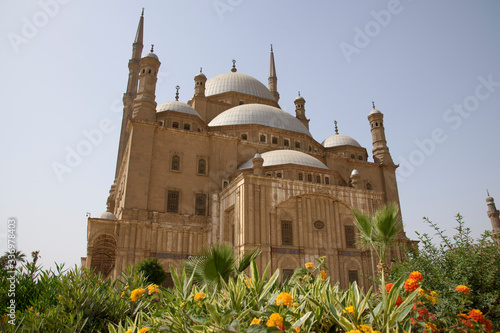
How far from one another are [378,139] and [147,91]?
2095 cm

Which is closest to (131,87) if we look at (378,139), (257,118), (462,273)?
(257,118)

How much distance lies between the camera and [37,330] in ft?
16.9

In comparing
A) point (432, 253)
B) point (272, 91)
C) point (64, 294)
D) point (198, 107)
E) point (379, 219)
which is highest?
point (272, 91)

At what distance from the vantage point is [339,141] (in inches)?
1344

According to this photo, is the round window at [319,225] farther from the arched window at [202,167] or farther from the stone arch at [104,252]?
the stone arch at [104,252]

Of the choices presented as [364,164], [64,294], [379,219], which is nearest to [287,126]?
[364,164]

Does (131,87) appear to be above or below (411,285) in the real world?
above

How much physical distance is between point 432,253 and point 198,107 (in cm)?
2853

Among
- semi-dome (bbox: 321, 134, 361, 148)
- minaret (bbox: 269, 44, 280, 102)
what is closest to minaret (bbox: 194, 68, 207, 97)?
minaret (bbox: 269, 44, 280, 102)

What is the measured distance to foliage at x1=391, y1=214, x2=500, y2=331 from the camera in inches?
217

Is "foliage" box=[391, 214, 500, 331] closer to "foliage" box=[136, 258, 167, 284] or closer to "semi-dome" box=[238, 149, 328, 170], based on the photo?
"foliage" box=[136, 258, 167, 284]

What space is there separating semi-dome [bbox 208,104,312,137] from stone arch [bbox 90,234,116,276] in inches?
479

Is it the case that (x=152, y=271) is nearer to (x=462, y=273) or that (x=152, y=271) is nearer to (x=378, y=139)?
(x=462, y=273)

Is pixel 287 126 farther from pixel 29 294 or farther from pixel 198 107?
pixel 29 294
